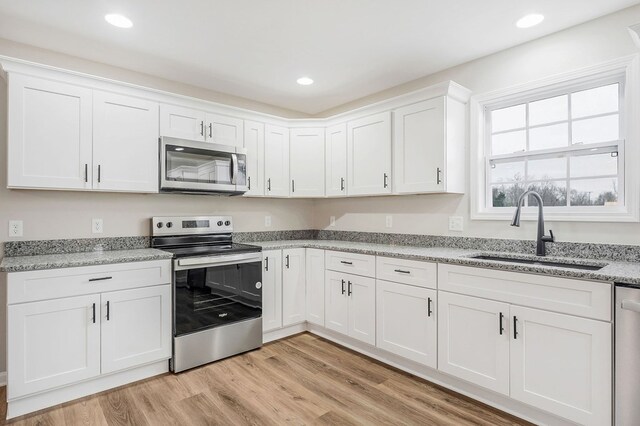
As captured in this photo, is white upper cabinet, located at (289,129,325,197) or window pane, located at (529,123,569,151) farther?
white upper cabinet, located at (289,129,325,197)

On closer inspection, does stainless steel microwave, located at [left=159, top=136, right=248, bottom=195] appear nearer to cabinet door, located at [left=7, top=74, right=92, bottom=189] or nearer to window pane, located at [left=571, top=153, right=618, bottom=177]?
cabinet door, located at [left=7, top=74, right=92, bottom=189]

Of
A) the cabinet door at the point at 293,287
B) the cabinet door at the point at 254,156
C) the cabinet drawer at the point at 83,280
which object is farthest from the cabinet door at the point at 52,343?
the cabinet door at the point at 254,156

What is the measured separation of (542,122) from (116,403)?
3.68 metres

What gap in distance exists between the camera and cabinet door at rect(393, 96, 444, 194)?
9.39 feet

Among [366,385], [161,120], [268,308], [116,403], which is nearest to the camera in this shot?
[116,403]

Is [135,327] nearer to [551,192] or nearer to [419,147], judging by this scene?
[419,147]

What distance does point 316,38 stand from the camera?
2607mm

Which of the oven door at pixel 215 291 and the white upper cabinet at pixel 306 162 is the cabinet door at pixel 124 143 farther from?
the white upper cabinet at pixel 306 162

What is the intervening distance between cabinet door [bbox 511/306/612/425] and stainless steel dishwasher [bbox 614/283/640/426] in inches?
1.5

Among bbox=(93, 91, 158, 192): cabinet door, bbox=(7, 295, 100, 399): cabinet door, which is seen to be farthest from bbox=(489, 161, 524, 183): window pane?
bbox=(7, 295, 100, 399): cabinet door

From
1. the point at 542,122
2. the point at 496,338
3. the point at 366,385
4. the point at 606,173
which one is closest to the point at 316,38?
the point at 542,122

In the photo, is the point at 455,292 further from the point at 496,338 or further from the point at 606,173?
the point at 606,173

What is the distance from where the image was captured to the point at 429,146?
293cm

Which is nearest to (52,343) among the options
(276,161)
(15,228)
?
(15,228)
